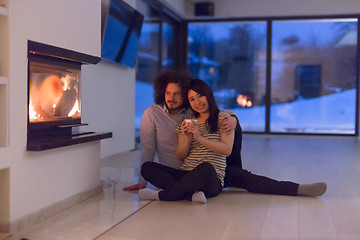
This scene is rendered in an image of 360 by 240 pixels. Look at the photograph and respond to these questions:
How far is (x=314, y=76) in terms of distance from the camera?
27.4ft

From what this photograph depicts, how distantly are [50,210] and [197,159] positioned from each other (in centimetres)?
100

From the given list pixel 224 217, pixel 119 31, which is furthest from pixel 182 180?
pixel 119 31

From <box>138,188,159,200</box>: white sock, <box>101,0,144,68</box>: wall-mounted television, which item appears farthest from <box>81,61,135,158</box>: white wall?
<box>138,188,159,200</box>: white sock

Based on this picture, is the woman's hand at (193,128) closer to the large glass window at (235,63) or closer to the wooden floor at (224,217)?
the wooden floor at (224,217)

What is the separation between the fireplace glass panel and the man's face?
598 mm

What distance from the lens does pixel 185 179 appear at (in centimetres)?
292

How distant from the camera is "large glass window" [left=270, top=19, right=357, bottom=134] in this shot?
8203 mm

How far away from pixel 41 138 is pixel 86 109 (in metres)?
2.05

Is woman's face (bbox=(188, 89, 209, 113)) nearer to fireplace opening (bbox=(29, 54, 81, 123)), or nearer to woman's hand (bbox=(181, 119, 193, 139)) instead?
woman's hand (bbox=(181, 119, 193, 139))

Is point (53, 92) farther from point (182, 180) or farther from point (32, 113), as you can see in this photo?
point (182, 180)

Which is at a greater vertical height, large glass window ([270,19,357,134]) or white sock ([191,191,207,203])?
large glass window ([270,19,357,134])

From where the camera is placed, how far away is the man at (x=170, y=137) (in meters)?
3.23

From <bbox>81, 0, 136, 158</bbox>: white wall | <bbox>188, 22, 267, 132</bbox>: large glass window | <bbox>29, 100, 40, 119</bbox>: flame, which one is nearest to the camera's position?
<bbox>29, 100, 40, 119</bbox>: flame

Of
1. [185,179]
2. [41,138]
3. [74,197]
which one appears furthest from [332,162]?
[41,138]
